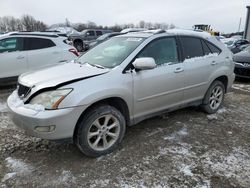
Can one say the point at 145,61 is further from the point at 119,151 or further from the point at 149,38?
the point at 119,151

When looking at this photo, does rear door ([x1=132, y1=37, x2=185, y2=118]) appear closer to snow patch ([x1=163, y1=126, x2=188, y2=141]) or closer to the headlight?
snow patch ([x1=163, y1=126, x2=188, y2=141])

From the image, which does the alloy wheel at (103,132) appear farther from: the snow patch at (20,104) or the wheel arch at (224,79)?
the wheel arch at (224,79)

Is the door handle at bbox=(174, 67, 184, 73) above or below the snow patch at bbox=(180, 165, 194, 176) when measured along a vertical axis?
above

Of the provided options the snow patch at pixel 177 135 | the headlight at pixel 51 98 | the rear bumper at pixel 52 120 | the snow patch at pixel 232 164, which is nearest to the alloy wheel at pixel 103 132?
the rear bumper at pixel 52 120

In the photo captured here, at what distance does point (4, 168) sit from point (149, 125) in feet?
7.93

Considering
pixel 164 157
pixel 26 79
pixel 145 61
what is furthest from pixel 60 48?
pixel 164 157

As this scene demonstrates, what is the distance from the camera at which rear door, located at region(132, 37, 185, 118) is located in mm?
3684

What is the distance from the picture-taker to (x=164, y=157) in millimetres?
3451

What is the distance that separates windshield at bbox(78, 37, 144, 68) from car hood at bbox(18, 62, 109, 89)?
260 millimetres

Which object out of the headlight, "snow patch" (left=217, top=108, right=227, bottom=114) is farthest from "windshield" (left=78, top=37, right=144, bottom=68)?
"snow patch" (left=217, top=108, right=227, bottom=114)

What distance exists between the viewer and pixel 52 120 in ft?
9.53

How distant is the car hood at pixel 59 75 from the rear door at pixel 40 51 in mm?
3662

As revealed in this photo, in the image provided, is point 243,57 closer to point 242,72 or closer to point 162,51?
point 242,72

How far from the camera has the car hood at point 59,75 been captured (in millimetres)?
3136
